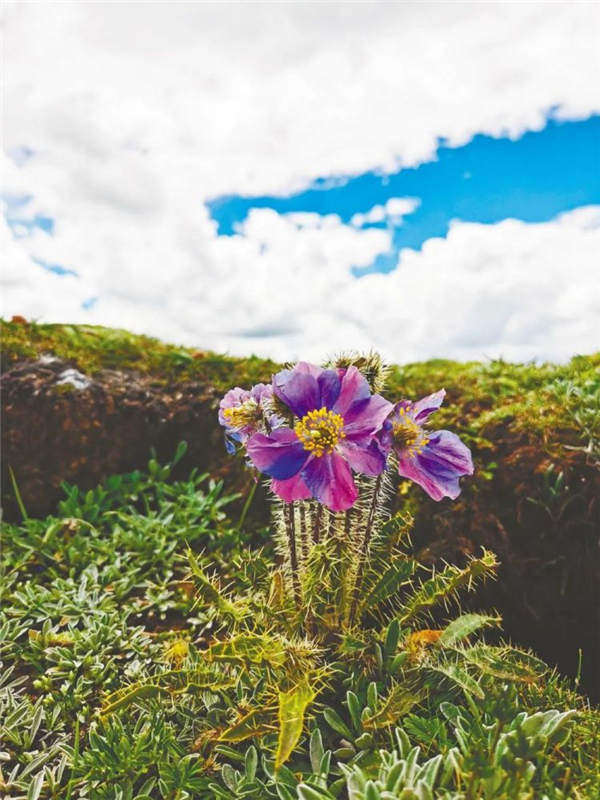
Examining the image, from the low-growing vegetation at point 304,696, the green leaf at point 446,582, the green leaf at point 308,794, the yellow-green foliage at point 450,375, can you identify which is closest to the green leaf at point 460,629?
the low-growing vegetation at point 304,696

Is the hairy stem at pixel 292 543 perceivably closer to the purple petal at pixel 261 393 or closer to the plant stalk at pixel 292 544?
the plant stalk at pixel 292 544

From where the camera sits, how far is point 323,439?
221 centimetres

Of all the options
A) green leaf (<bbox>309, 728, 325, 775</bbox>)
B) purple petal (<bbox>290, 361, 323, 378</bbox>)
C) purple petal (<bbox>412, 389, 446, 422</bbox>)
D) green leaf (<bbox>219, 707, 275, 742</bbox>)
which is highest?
purple petal (<bbox>290, 361, 323, 378</bbox>)

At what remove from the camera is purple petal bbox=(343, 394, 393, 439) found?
7.21ft

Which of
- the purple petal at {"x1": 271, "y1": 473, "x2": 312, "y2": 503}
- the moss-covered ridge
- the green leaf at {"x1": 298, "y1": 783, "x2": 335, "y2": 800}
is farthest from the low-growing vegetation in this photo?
the moss-covered ridge

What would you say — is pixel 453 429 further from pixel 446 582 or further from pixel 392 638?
pixel 392 638

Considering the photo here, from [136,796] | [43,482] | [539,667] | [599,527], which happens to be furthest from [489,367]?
[136,796]

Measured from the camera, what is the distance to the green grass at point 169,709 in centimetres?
195

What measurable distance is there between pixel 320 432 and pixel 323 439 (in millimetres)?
25

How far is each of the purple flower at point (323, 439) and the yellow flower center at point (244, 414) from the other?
0.88 feet

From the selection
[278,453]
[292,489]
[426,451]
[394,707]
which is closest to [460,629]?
[394,707]

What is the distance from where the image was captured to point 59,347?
5.04 metres

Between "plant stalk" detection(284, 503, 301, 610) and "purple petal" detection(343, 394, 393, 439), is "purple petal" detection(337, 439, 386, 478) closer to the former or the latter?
"purple petal" detection(343, 394, 393, 439)

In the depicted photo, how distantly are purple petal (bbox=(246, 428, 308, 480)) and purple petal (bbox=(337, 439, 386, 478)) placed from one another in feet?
0.43
